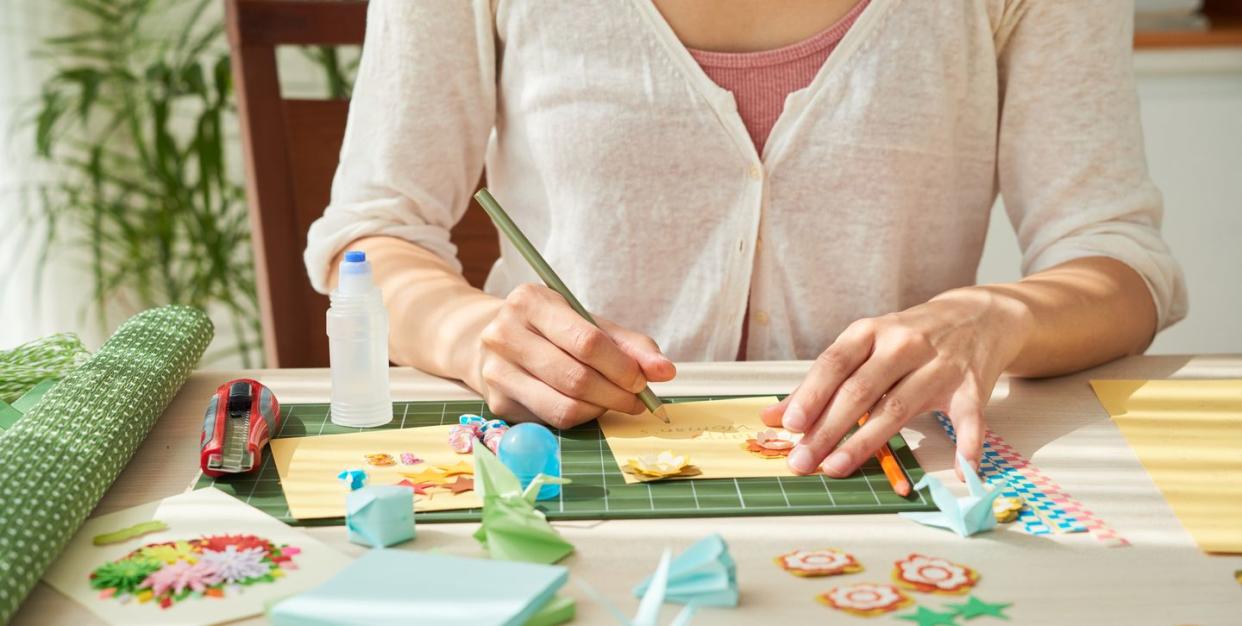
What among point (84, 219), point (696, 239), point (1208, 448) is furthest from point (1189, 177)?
point (84, 219)

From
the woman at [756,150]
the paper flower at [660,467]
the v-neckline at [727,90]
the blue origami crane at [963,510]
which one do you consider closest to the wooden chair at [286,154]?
the woman at [756,150]

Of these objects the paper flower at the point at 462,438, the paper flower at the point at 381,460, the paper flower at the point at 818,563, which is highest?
the paper flower at the point at 462,438

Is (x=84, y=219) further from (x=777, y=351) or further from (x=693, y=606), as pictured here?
(x=693, y=606)

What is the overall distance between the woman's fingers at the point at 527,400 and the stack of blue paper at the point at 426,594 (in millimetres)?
228

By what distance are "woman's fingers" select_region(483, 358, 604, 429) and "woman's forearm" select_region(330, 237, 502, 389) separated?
0.16 feet

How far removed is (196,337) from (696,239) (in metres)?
→ 0.46

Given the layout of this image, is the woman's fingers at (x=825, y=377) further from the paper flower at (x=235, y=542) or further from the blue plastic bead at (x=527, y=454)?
the paper flower at (x=235, y=542)

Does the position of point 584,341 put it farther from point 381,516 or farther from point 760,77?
point 760,77

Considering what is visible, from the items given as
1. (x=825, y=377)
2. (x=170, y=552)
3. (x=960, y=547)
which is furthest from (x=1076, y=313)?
(x=170, y=552)

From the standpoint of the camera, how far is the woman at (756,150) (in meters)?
1.13

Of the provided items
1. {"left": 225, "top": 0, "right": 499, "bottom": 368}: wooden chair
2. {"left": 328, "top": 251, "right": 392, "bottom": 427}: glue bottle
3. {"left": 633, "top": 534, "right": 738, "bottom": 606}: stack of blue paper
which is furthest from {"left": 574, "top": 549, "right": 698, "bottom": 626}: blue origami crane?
{"left": 225, "top": 0, "right": 499, "bottom": 368}: wooden chair

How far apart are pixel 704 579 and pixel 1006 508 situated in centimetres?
21

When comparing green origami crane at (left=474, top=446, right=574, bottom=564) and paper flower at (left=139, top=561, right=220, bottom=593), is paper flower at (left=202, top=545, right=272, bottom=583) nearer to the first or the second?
paper flower at (left=139, top=561, right=220, bottom=593)

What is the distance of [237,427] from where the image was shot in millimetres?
814
